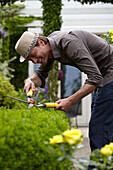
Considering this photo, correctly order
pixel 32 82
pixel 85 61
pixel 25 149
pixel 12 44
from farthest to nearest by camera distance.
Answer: pixel 12 44 → pixel 32 82 → pixel 85 61 → pixel 25 149

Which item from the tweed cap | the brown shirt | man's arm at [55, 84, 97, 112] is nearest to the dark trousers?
the brown shirt

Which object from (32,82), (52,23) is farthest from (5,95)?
(52,23)

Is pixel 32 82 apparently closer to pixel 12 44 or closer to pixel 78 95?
pixel 78 95

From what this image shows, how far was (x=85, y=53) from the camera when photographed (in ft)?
6.63

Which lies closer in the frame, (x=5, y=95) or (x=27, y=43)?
(x=27, y=43)

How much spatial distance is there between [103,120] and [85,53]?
0.74 m

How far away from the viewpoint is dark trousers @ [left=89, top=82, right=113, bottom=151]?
2.42 metres

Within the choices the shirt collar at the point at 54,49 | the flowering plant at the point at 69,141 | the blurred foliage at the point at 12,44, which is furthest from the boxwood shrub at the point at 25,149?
the blurred foliage at the point at 12,44

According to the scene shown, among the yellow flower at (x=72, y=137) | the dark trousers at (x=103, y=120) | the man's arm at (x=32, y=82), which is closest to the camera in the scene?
the yellow flower at (x=72, y=137)

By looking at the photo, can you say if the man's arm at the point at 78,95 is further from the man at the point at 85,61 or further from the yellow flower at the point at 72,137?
the yellow flower at the point at 72,137

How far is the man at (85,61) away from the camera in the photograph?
2.04 meters

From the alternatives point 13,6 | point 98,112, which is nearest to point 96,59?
point 98,112

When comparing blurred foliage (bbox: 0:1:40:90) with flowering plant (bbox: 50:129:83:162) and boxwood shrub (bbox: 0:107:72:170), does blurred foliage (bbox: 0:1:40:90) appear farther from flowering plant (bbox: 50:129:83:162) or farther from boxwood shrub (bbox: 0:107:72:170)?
flowering plant (bbox: 50:129:83:162)

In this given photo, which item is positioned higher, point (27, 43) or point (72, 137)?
point (27, 43)
